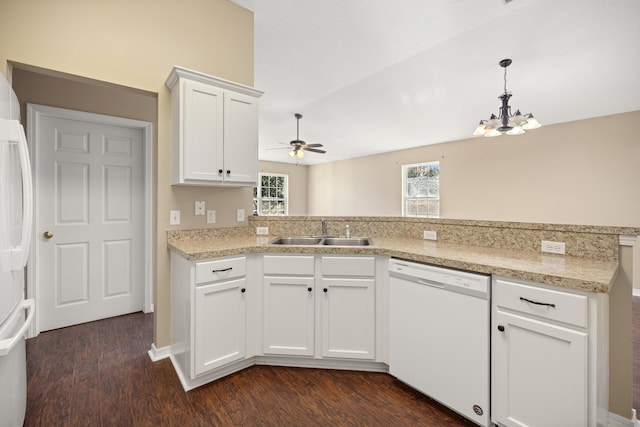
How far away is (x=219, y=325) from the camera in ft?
6.14

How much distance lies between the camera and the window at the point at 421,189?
632 cm

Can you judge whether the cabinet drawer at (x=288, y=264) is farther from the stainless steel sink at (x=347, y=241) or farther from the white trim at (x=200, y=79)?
the white trim at (x=200, y=79)

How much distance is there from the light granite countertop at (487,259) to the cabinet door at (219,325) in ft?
0.75

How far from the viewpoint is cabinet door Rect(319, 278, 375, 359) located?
6.37 ft

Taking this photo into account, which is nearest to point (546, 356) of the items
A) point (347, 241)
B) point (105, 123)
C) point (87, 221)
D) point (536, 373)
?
point (536, 373)

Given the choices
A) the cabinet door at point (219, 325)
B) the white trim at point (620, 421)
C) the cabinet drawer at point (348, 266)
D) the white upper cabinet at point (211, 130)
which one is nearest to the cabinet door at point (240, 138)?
the white upper cabinet at point (211, 130)

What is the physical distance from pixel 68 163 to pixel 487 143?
6141 millimetres

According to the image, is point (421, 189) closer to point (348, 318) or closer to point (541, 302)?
point (348, 318)

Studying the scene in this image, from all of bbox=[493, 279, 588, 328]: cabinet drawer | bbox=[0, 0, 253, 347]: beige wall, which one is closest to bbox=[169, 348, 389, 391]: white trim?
bbox=[0, 0, 253, 347]: beige wall

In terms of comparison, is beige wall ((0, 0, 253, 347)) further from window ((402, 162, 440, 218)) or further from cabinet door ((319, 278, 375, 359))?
window ((402, 162, 440, 218))

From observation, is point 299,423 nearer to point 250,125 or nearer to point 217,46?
point 250,125

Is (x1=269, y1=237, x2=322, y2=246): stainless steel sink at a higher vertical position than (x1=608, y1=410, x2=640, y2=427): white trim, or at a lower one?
higher

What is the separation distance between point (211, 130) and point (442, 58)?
2.62 metres

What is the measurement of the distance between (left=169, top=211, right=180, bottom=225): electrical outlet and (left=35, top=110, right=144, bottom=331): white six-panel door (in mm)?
1056
